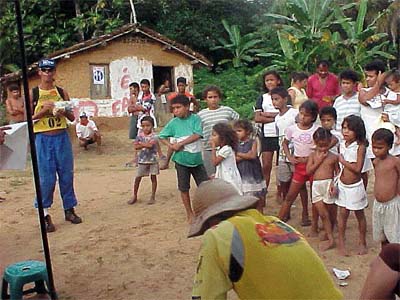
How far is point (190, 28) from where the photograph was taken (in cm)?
1911

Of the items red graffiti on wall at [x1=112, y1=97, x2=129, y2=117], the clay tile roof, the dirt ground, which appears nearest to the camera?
the dirt ground

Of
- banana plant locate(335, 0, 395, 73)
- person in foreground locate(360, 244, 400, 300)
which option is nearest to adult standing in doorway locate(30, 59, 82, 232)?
person in foreground locate(360, 244, 400, 300)

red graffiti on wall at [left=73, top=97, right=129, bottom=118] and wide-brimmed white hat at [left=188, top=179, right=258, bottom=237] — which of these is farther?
red graffiti on wall at [left=73, top=97, right=129, bottom=118]

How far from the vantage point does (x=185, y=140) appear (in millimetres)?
5512

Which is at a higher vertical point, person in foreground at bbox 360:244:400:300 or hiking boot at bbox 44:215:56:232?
person in foreground at bbox 360:244:400:300

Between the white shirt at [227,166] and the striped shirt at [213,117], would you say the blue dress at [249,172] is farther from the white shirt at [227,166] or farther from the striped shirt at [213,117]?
the striped shirt at [213,117]

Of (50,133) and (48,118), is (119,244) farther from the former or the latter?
(48,118)

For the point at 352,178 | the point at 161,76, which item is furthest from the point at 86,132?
the point at 352,178

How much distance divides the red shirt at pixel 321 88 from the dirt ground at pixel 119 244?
118 centimetres

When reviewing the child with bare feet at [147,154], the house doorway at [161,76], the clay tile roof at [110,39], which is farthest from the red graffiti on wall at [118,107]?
the child with bare feet at [147,154]

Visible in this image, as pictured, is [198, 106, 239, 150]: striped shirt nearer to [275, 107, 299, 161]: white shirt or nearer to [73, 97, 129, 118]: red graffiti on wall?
[275, 107, 299, 161]: white shirt

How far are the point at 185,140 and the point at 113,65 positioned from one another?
32.2 ft

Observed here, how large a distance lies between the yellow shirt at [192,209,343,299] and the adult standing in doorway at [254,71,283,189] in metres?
3.92

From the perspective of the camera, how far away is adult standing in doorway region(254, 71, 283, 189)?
19.3 feet
